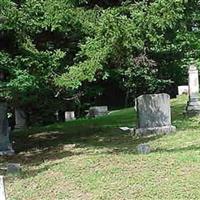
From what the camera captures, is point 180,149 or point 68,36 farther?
point 68,36

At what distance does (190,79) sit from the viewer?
63.0 feet

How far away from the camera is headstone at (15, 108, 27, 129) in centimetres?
2316

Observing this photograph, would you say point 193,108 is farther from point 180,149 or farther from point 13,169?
point 13,169

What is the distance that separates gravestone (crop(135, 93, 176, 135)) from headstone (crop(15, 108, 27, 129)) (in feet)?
29.9

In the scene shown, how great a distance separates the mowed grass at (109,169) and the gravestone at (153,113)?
42 cm

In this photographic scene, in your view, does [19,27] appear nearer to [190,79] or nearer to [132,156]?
[132,156]

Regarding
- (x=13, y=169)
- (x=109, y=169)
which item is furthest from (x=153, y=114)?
(x=13, y=169)

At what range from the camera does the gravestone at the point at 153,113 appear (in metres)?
14.7

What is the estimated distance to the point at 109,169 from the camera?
969cm

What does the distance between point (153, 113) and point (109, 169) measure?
532cm

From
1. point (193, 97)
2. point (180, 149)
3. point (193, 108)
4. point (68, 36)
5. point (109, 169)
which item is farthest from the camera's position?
point (193, 97)

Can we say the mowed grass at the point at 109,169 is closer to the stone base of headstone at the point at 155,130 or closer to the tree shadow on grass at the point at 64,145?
the tree shadow on grass at the point at 64,145

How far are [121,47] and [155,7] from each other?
111cm

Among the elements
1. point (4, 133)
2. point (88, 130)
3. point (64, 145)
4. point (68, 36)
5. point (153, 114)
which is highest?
point (68, 36)
